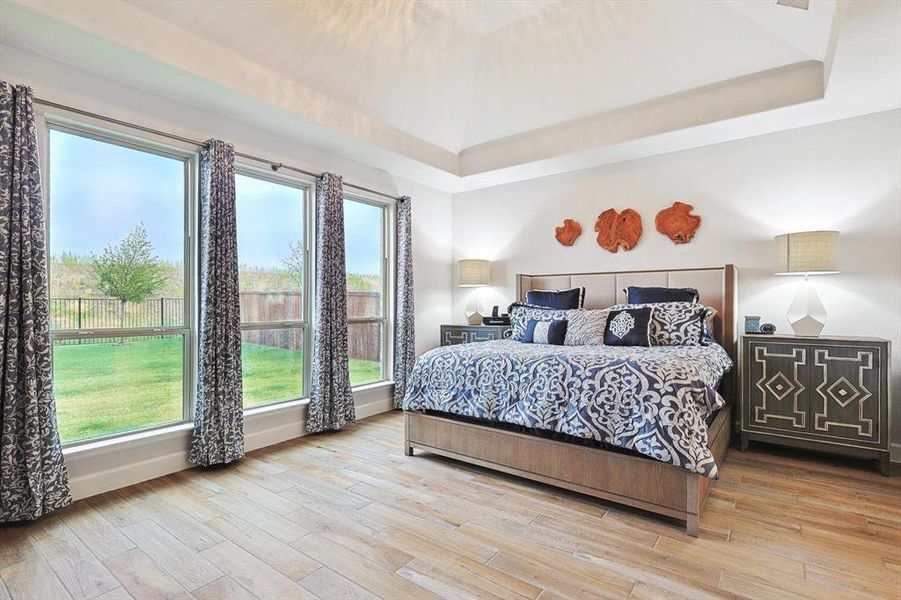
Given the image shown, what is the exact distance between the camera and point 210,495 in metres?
2.74

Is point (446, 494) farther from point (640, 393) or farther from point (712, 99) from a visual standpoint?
point (712, 99)

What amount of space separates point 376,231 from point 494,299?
1.63 meters

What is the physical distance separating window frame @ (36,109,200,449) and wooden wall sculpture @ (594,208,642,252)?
144 inches

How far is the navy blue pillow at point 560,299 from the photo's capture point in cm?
435

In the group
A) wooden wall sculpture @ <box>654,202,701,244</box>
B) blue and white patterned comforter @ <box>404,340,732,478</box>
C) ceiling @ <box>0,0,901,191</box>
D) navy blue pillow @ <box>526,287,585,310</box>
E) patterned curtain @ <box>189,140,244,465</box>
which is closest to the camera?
blue and white patterned comforter @ <box>404,340,732,478</box>

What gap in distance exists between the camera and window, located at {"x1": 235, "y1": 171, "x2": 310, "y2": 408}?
3697mm

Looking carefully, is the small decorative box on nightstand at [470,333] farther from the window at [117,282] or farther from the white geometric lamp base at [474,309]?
the window at [117,282]

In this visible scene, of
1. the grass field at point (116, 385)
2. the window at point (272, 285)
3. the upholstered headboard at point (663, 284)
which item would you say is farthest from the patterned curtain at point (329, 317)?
the upholstered headboard at point (663, 284)

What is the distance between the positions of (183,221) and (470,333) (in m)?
2.85

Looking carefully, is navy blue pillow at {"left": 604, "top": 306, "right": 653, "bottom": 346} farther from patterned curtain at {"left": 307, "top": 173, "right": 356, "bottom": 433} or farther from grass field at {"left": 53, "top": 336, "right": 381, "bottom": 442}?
grass field at {"left": 53, "top": 336, "right": 381, "bottom": 442}

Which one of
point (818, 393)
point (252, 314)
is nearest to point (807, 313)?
point (818, 393)

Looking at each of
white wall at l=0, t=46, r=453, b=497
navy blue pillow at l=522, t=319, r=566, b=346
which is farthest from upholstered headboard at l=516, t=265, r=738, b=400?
white wall at l=0, t=46, r=453, b=497

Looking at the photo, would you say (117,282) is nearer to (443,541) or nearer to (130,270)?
(130,270)

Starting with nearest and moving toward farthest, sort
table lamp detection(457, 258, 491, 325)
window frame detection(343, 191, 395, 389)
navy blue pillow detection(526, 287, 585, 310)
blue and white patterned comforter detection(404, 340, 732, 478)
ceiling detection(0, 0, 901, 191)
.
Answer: blue and white patterned comforter detection(404, 340, 732, 478), ceiling detection(0, 0, 901, 191), navy blue pillow detection(526, 287, 585, 310), window frame detection(343, 191, 395, 389), table lamp detection(457, 258, 491, 325)
